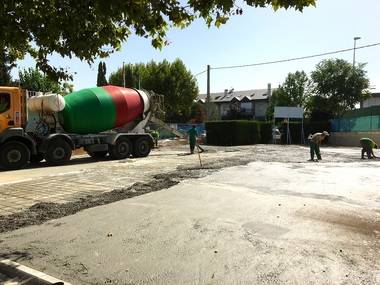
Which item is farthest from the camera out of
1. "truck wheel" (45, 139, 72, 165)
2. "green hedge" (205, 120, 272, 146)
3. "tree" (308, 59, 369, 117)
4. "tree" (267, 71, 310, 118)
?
"tree" (267, 71, 310, 118)

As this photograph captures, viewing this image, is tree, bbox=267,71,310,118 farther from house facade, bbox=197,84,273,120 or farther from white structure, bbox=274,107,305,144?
white structure, bbox=274,107,305,144

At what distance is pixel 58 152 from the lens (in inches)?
781

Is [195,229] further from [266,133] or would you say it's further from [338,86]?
[338,86]

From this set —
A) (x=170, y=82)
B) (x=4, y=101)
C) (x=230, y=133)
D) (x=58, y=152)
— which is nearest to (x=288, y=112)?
(x=230, y=133)

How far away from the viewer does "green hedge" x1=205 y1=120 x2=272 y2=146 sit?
36938 millimetres

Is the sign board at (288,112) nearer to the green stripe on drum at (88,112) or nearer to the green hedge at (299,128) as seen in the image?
the green hedge at (299,128)

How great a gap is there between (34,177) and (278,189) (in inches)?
290

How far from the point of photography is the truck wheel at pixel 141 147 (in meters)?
23.6

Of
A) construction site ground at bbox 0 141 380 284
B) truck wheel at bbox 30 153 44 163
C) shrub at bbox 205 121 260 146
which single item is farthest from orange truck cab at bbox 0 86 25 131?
shrub at bbox 205 121 260 146

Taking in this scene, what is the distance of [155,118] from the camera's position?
25484 millimetres

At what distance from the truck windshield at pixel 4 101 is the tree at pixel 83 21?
38.0 ft

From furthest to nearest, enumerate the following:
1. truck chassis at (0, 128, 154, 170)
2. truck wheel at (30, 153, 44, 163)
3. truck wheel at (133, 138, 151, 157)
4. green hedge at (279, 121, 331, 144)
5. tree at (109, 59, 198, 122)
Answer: tree at (109, 59, 198, 122) → green hedge at (279, 121, 331, 144) → truck wheel at (133, 138, 151, 157) → truck wheel at (30, 153, 44, 163) → truck chassis at (0, 128, 154, 170)

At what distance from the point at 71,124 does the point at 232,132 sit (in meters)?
18.2

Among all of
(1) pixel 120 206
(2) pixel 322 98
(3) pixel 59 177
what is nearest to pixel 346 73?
(2) pixel 322 98
